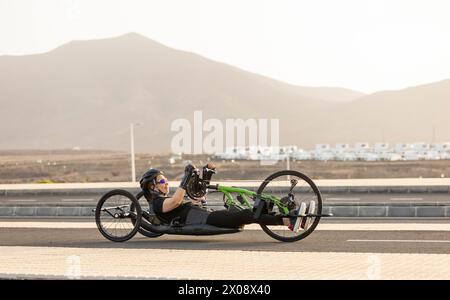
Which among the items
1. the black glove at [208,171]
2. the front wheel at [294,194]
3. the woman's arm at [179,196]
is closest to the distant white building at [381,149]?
the front wheel at [294,194]

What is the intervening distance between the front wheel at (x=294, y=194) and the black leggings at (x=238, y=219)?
120mm

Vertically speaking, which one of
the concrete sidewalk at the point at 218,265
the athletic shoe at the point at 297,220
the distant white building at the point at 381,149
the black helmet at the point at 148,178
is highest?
the distant white building at the point at 381,149

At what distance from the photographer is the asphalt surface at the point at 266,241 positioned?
11.9 m

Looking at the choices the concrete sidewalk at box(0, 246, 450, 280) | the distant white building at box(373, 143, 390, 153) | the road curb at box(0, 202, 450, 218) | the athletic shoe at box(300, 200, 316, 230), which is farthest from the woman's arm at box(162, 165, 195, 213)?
the distant white building at box(373, 143, 390, 153)

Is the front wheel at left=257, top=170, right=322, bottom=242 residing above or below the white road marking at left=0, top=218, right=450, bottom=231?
above

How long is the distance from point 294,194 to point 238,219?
896 mm

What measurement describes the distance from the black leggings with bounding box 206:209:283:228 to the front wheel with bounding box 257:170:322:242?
0.39 ft

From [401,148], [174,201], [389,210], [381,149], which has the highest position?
[401,148]

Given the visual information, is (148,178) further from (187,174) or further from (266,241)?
(266,241)

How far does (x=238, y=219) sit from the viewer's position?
1215 cm

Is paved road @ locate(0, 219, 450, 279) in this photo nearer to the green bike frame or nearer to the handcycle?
the handcycle

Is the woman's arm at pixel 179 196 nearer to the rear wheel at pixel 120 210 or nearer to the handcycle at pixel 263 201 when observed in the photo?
the handcycle at pixel 263 201

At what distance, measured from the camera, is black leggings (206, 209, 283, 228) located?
1209cm

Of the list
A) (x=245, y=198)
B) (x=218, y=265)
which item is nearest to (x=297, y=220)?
(x=245, y=198)
